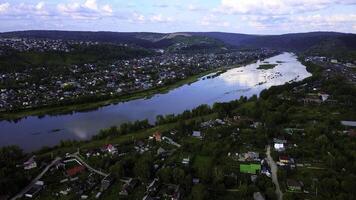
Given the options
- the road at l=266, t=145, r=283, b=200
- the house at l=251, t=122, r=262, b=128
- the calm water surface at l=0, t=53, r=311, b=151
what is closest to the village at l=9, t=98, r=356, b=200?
the road at l=266, t=145, r=283, b=200

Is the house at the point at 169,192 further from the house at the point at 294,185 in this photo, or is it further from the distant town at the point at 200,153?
the house at the point at 294,185

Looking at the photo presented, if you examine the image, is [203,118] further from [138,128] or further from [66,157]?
[66,157]

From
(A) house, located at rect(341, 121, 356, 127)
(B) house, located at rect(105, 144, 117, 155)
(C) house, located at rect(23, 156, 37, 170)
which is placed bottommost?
(C) house, located at rect(23, 156, 37, 170)

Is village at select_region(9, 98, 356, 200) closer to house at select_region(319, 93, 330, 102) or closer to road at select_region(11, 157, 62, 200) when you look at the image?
road at select_region(11, 157, 62, 200)

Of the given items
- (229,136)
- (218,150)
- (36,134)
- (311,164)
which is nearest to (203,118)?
(229,136)

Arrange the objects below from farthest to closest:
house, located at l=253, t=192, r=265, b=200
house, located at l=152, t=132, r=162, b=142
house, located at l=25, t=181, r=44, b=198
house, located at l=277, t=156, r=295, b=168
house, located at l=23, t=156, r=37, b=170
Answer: house, located at l=152, t=132, r=162, b=142, house, located at l=277, t=156, r=295, b=168, house, located at l=23, t=156, r=37, b=170, house, located at l=25, t=181, r=44, b=198, house, located at l=253, t=192, r=265, b=200

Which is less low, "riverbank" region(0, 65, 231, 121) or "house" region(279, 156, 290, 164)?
"house" region(279, 156, 290, 164)
